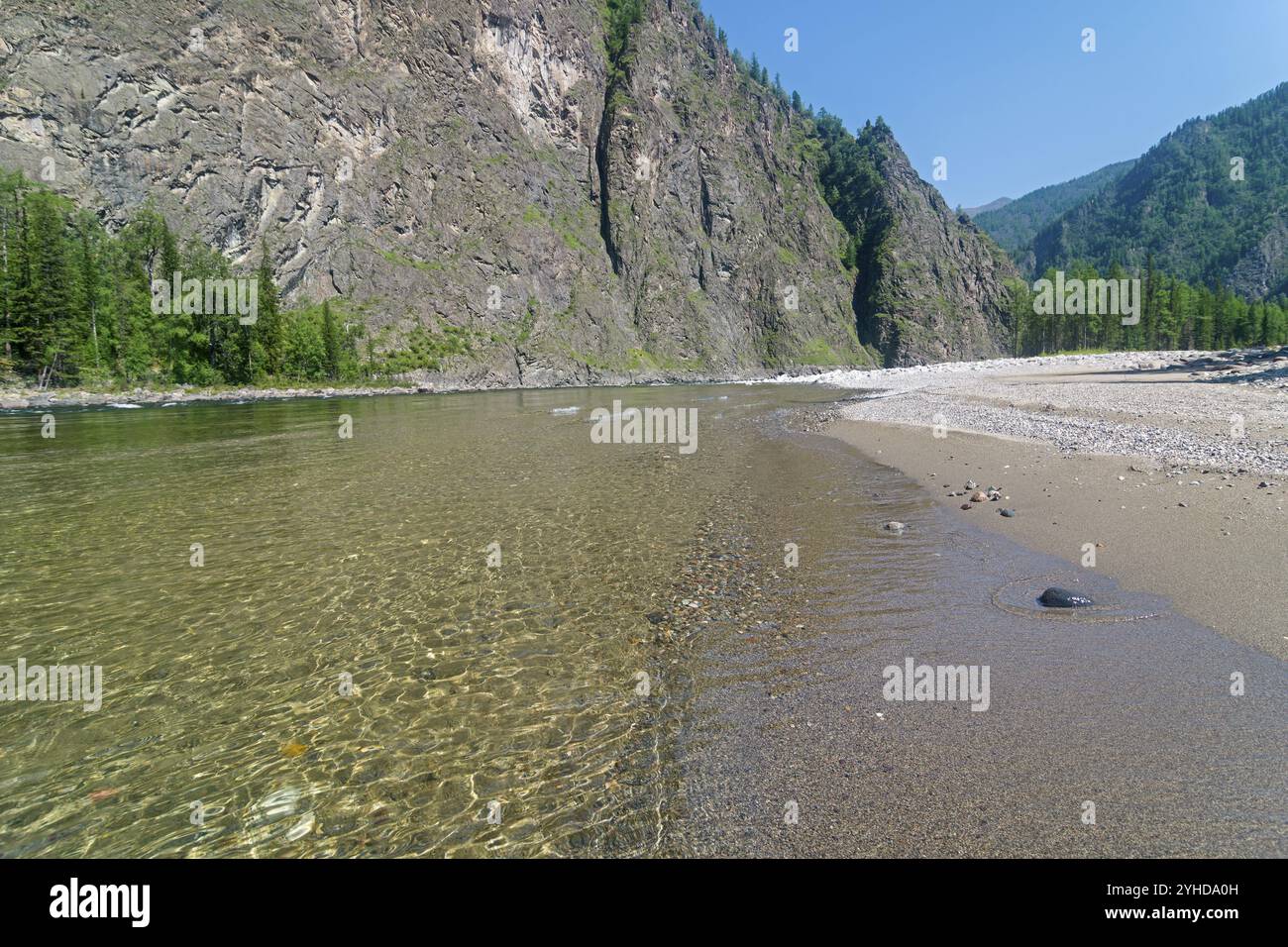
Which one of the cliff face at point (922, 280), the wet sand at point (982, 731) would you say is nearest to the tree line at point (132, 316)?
the wet sand at point (982, 731)

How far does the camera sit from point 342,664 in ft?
23.6

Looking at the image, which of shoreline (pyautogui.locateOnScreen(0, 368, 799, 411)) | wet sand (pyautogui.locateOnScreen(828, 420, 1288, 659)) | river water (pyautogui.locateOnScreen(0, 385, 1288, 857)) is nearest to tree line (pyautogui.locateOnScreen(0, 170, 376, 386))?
shoreline (pyautogui.locateOnScreen(0, 368, 799, 411))

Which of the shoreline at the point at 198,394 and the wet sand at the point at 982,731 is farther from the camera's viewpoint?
the shoreline at the point at 198,394

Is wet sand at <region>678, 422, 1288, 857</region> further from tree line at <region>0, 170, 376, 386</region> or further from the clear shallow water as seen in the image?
tree line at <region>0, 170, 376, 386</region>

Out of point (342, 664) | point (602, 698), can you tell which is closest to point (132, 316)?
point (342, 664)

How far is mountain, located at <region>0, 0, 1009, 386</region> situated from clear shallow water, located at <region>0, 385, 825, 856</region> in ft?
300

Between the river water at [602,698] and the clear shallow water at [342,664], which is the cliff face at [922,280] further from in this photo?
the river water at [602,698]

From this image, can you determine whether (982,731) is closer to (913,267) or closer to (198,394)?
(198,394)

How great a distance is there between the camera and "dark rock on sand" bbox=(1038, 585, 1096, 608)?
7.89m

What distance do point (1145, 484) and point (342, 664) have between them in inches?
646

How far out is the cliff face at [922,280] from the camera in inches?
6678

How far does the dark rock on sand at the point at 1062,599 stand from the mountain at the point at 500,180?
101 metres
